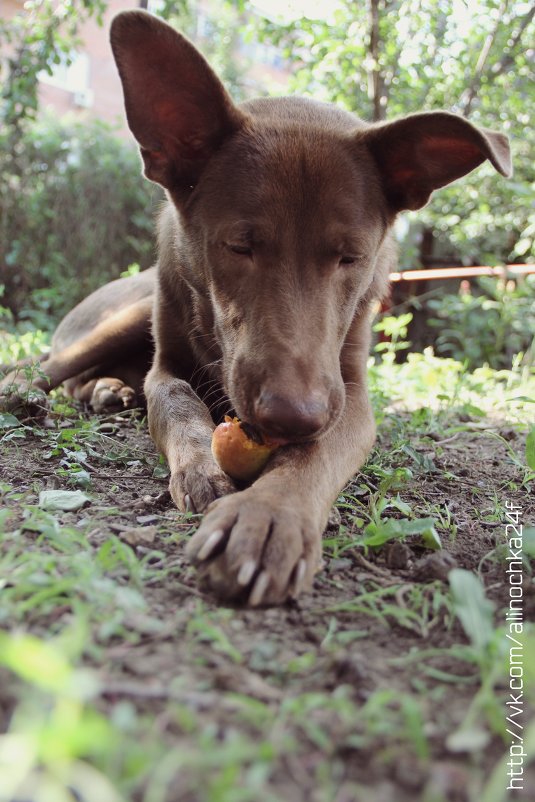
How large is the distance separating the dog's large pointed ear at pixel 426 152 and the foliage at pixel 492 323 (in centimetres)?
408

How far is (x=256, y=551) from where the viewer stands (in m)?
1.57

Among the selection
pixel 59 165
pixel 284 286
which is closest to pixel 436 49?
pixel 59 165

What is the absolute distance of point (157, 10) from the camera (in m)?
7.07

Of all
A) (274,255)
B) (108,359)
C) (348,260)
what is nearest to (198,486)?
(274,255)

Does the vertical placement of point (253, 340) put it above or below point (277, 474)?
above

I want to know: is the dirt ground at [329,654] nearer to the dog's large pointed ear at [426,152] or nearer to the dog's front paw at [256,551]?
the dog's front paw at [256,551]

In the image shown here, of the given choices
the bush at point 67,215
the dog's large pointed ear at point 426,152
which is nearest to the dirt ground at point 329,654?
the dog's large pointed ear at point 426,152

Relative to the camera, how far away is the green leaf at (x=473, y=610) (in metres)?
1.31

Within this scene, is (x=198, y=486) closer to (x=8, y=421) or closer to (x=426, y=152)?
(x=8, y=421)

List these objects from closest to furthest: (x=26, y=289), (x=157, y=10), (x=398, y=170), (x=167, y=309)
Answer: (x=398, y=170) < (x=167, y=309) < (x=157, y=10) < (x=26, y=289)

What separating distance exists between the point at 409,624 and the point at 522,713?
14.5 inches

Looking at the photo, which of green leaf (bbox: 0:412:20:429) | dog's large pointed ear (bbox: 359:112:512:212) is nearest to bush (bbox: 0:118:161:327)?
green leaf (bbox: 0:412:20:429)

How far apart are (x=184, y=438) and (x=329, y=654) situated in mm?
1223

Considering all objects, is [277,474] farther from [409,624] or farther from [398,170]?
[398,170]
